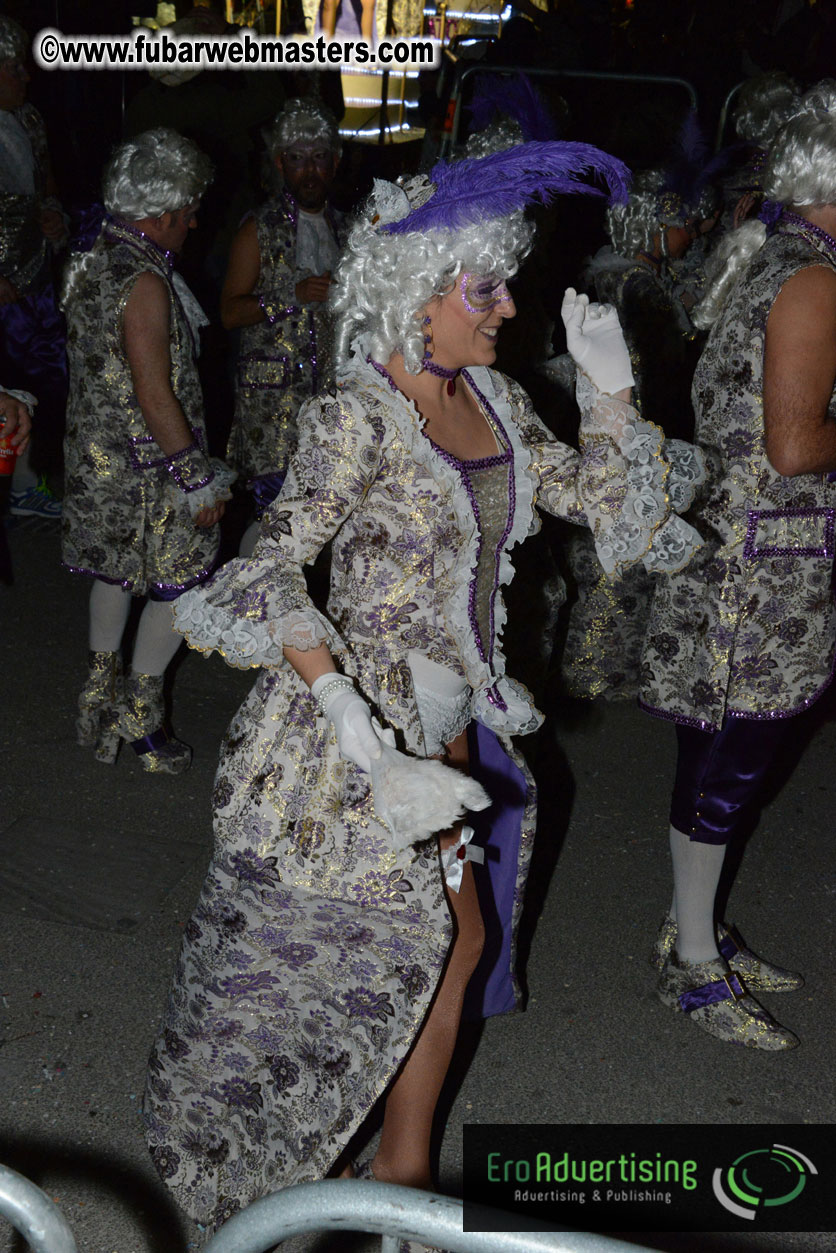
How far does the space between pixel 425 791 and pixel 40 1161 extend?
1.40m

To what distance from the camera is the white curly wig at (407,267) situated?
2.08 meters

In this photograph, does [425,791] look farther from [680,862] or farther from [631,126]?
[631,126]

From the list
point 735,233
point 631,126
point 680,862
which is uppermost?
point 631,126

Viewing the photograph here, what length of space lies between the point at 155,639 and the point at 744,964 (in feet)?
7.04

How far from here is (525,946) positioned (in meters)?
3.26

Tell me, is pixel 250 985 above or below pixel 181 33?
below

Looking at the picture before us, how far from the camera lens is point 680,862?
2941 mm

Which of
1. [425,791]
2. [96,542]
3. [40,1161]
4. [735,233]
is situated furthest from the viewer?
[96,542]

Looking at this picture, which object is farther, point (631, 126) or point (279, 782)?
point (631, 126)

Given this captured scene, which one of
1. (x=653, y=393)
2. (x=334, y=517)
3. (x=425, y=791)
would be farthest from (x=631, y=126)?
(x=425, y=791)

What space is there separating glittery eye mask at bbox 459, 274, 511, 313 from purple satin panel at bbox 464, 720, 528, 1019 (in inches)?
33.9

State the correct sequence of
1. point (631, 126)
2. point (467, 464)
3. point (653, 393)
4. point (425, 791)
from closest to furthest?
point (425, 791)
point (467, 464)
point (653, 393)
point (631, 126)

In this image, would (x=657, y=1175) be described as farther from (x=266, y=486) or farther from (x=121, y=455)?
(x=266, y=486)

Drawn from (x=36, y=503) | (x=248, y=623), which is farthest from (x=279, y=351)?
(x=248, y=623)
